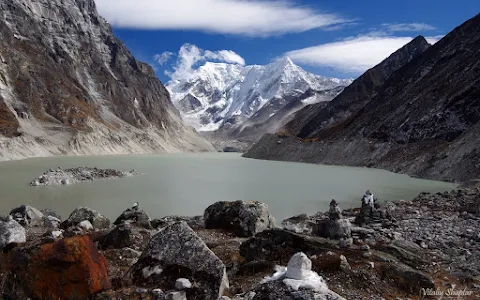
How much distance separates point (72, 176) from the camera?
1937 inches

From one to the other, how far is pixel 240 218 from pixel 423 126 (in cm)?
7387

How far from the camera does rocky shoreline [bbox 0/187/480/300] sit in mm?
7453

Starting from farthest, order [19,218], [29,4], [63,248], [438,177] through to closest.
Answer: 1. [29,4]
2. [438,177]
3. [19,218]
4. [63,248]

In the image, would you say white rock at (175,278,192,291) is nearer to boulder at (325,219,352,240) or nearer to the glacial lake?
boulder at (325,219,352,240)

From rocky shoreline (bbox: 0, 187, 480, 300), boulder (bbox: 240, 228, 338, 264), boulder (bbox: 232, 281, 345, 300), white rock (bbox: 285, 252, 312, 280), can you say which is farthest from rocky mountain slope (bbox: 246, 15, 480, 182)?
boulder (bbox: 232, 281, 345, 300)

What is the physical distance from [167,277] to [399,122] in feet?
291

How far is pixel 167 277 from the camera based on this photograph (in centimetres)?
791

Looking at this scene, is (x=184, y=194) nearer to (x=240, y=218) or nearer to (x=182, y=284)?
(x=240, y=218)

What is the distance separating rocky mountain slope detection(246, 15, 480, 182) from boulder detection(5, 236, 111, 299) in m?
49.4

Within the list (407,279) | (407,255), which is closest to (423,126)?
(407,255)

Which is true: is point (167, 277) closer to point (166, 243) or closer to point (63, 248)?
point (166, 243)

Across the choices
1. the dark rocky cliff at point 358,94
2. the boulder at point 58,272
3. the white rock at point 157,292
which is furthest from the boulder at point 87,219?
the dark rocky cliff at point 358,94

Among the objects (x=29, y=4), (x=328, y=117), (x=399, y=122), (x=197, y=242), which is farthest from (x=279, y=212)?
(x=29, y=4)

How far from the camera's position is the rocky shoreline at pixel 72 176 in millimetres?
44666
